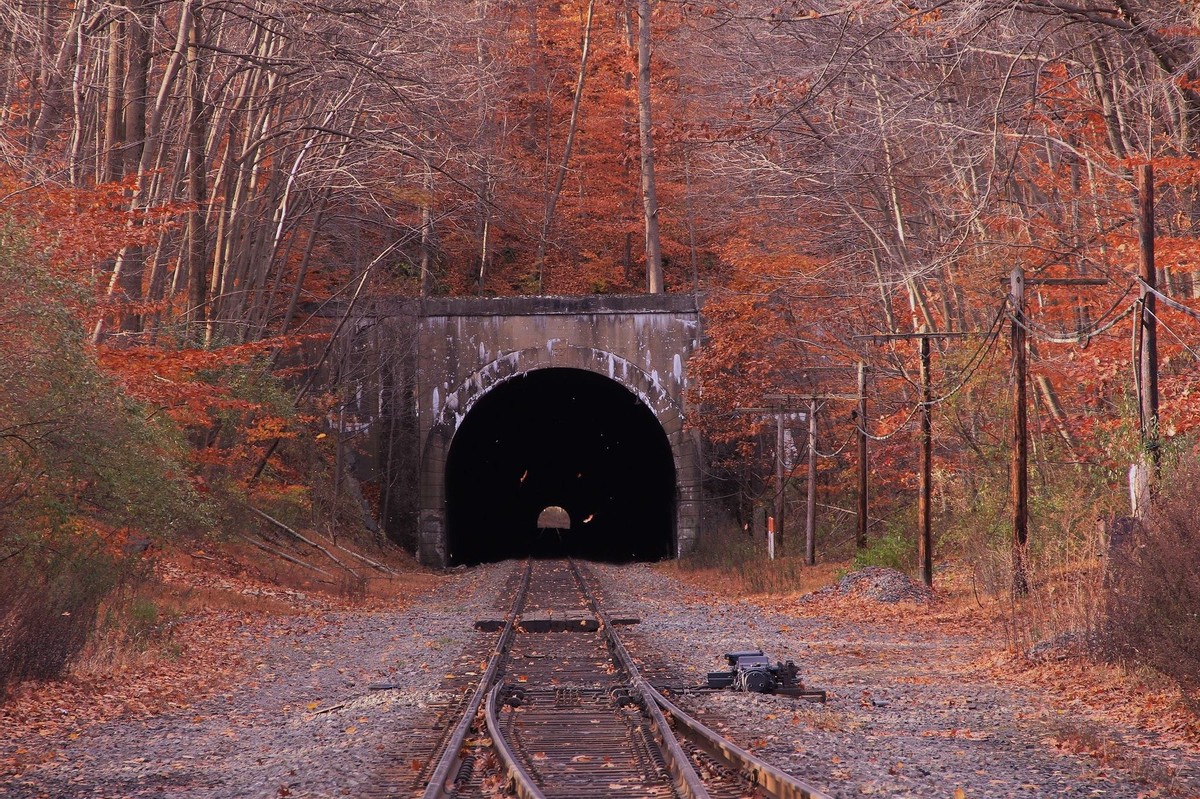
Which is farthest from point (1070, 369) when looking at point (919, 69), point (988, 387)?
point (919, 69)

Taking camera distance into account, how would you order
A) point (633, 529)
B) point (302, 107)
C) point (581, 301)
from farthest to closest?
point (633, 529) < point (581, 301) < point (302, 107)

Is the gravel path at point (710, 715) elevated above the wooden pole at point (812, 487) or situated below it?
below

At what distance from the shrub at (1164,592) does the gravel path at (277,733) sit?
18.2 ft

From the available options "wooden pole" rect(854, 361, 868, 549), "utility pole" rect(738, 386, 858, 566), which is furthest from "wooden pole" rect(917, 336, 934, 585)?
"utility pole" rect(738, 386, 858, 566)

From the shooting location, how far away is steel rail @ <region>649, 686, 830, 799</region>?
618 cm

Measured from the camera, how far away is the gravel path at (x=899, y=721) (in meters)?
6.97

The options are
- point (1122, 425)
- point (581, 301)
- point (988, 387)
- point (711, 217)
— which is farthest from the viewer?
point (711, 217)

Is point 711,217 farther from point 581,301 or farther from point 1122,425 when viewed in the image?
point 1122,425

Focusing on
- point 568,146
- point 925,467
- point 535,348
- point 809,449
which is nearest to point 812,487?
point 809,449

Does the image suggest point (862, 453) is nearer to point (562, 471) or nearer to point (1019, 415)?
point (1019, 415)

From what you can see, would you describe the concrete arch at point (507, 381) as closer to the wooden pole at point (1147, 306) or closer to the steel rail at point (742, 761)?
the wooden pole at point (1147, 306)

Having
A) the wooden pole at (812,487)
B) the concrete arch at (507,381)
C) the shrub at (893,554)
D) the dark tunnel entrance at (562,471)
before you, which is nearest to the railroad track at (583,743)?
the shrub at (893,554)

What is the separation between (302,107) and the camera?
24.7m

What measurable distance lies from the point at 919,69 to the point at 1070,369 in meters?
5.73
